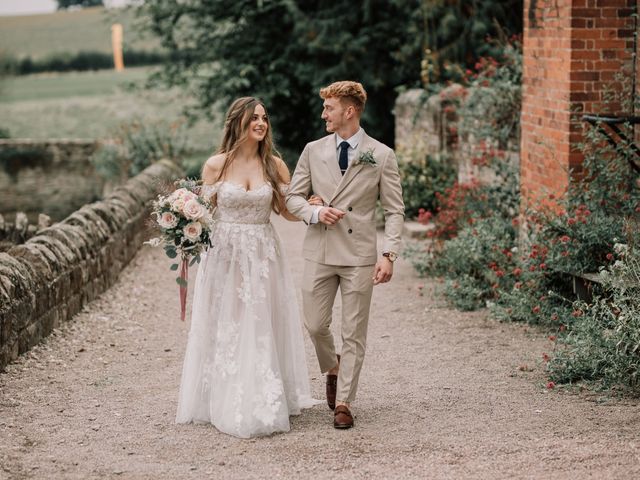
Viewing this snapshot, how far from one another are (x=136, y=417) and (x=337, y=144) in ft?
6.75

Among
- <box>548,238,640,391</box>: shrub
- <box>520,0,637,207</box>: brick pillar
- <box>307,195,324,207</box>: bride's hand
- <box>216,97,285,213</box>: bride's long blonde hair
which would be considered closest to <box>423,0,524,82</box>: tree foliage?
<box>520,0,637,207</box>: brick pillar

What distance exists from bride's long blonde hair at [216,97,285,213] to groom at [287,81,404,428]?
167 millimetres

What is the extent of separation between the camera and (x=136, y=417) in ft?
20.2

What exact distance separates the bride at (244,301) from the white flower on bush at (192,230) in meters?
0.30

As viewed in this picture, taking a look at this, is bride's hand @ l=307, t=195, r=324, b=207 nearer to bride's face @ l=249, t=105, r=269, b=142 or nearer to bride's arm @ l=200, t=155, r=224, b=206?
bride's face @ l=249, t=105, r=269, b=142

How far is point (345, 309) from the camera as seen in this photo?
232 inches

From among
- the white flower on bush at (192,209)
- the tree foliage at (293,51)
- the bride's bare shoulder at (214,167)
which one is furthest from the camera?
the tree foliage at (293,51)

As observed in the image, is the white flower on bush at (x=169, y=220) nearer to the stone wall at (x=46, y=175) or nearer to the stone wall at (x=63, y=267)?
the stone wall at (x=63, y=267)

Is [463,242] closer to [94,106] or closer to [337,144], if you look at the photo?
[337,144]

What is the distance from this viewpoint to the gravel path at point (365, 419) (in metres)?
5.16

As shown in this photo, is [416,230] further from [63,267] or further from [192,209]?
[192,209]

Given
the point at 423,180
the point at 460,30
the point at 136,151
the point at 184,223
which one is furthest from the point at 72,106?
the point at 184,223

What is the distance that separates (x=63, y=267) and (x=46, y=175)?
12.0 meters

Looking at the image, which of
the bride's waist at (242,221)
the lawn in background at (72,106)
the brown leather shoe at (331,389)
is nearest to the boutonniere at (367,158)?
the bride's waist at (242,221)
